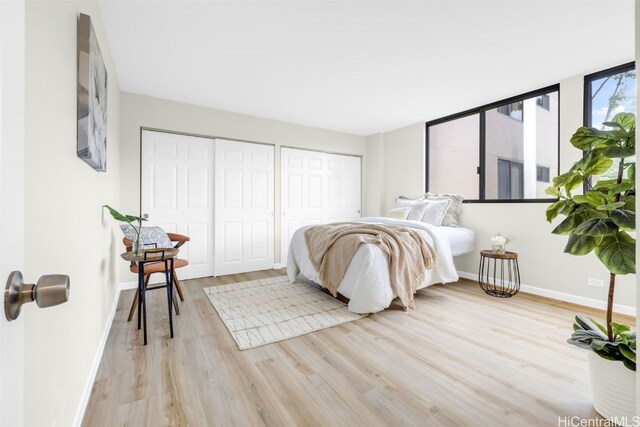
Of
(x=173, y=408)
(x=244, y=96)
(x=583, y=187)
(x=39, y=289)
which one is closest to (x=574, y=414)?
→ (x=173, y=408)

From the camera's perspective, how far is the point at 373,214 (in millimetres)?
5527

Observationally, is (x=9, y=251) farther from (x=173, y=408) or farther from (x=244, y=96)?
(x=244, y=96)

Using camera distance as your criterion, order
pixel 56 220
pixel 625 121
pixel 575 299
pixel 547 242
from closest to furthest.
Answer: pixel 56 220, pixel 625 121, pixel 575 299, pixel 547 242

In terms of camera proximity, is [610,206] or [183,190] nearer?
[610,206]

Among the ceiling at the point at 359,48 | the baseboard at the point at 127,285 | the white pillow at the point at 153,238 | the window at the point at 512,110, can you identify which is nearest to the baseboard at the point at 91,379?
the white pillow at the point at 153,238

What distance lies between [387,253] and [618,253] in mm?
1643

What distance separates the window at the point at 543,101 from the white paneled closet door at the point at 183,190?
4.34 meters

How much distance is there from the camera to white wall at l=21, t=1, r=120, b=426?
880 millimetres

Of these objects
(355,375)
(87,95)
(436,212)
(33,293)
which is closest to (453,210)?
(436,212)

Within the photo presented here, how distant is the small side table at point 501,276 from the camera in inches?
130

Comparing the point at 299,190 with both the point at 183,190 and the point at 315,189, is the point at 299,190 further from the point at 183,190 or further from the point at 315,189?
the point at 183,190

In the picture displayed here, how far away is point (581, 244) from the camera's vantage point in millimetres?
1337

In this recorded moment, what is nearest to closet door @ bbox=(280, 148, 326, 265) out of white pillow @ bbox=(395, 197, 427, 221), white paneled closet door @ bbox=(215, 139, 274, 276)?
white paneled closet door @ bbox=(215, 139, 274, 276)

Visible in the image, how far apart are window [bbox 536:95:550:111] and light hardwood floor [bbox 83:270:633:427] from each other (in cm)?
241
